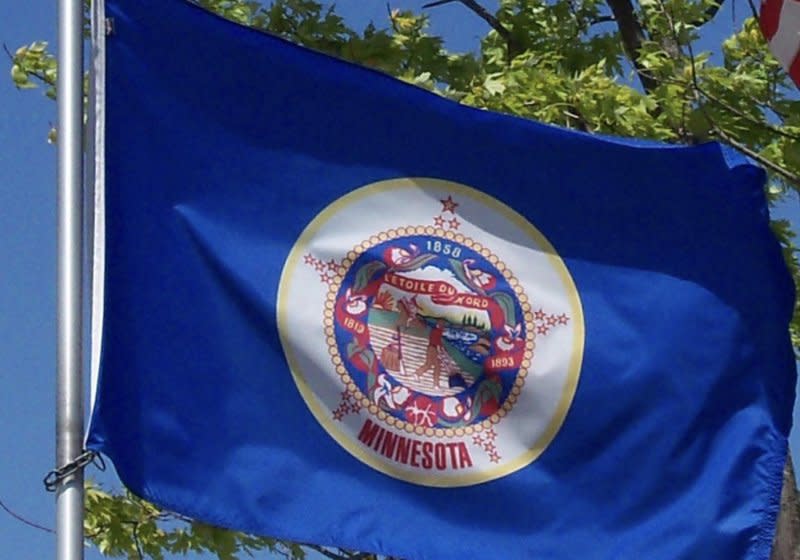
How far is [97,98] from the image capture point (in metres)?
5.58

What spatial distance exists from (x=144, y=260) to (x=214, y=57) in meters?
0.70

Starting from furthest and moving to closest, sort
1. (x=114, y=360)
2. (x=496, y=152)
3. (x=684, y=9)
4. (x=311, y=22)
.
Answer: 1. (x=311, y=22)
2. (x=684, y=9)
3. (x=496, y=152)
4. (x=114, y=360)

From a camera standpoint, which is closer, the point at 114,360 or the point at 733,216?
the point at 114,360

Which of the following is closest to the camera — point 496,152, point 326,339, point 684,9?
point 326,339

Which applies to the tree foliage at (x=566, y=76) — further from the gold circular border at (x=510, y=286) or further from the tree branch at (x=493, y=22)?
the gold circular border at (x=510, y=286)

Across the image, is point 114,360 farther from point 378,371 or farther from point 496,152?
point 496,152

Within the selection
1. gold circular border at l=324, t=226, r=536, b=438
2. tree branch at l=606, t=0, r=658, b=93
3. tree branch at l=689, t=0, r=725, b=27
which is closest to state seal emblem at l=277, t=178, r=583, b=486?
gold circular border at l=324, t=226, r=536, b=438

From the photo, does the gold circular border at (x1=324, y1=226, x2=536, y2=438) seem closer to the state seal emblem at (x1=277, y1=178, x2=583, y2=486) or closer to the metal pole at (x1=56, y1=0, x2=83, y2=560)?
the state seal emblem at (x1=277, y1=178, x2=583, y2=486)

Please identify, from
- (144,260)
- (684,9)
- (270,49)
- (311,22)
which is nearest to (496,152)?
(270,49)

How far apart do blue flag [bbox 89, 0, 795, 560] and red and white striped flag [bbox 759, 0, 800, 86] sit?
519mm

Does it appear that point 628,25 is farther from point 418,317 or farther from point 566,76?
point 418,317

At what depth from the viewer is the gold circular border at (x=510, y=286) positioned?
5785 mm

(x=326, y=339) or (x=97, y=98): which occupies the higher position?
(x=97, y=98)

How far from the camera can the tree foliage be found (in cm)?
855
